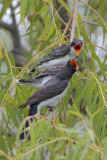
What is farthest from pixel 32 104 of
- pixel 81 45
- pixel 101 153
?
pixel 101 153

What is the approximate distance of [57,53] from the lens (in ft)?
10.9

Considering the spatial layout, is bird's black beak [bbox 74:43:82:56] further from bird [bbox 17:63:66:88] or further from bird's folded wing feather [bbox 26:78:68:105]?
bird's folded wing feather [bbox 26:78:68:105]

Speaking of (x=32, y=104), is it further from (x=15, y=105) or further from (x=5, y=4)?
(x=5, y=4)

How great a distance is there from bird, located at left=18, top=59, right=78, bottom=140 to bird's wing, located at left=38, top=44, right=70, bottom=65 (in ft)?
1.60

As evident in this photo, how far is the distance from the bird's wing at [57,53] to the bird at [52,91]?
0.49 metres

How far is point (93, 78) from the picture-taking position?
2.58 metres

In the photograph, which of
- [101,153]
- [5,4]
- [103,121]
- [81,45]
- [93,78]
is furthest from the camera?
[5,4]

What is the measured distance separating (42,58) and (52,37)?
0.23 m

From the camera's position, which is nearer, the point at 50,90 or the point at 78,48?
the point at 50,90

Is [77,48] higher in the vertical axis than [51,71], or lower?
higher

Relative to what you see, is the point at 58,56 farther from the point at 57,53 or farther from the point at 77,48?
the point at 77,48

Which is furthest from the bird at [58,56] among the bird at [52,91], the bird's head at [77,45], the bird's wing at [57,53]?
the bird at [52,91]

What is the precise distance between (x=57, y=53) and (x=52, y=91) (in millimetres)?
697

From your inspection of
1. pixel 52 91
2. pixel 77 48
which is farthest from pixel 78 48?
pixel 52 91
